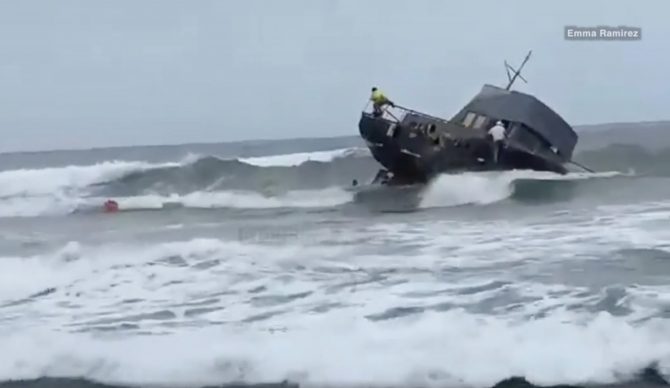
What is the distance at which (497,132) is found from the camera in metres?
21.1

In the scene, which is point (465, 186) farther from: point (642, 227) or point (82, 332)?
point (82, 332)

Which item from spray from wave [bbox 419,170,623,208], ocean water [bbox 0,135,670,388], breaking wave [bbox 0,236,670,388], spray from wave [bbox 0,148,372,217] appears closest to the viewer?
breaking wave [bbox 0,236,670,388]

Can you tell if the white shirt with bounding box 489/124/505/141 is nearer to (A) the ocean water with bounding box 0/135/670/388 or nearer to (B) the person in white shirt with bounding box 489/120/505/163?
(B) the person in white shirt with bounding box 489/120/505/163

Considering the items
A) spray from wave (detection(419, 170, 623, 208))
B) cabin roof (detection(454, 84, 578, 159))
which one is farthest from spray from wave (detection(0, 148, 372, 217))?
cabin roof (detection(454, 84, 578, 159))

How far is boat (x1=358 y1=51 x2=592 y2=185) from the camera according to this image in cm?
2100

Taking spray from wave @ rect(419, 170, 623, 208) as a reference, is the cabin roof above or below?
above

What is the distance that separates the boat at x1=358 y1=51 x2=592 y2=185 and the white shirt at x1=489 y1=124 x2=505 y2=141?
0.11 metres

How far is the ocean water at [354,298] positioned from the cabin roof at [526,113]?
4.71 metres

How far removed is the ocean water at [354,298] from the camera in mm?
6496

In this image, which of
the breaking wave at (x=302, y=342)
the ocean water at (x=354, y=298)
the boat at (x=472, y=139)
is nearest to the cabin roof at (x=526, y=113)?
the boat at (x=472, y=139)

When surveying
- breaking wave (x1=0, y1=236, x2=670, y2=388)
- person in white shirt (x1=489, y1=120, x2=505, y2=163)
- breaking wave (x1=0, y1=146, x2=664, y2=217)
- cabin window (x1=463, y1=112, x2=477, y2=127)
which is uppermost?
cabin window (x1=463, y1=112, x2=477, y2=127)

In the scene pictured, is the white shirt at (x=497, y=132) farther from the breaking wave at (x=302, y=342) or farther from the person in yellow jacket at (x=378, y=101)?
the breaking wave at (x=302, y=342)

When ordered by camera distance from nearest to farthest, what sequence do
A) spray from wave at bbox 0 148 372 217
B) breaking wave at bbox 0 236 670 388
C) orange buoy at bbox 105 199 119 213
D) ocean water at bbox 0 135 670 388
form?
breaking wave at bbox 0 236 670 388 → ocean water at bbox 0 135 670 388 → orange buoy at bbox 105 199 119 213 → spray from wave at bbox 0 148 372 217

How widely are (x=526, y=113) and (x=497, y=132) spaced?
127 cm
